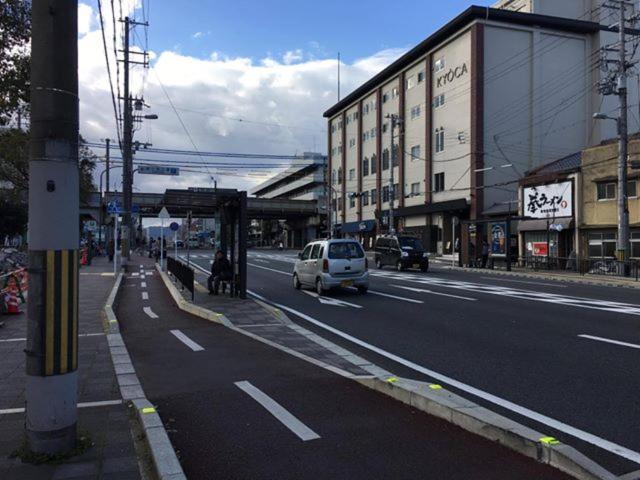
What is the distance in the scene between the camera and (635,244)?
2958cm

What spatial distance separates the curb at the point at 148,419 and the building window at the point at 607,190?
29.1 metres

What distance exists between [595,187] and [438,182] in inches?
759

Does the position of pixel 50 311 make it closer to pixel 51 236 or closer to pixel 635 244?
pixel 51 236

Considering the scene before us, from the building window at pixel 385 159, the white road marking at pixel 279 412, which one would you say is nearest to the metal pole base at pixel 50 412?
the white road marking at pixel 279 412

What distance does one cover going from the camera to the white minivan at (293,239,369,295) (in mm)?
17531

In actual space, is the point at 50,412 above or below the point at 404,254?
below

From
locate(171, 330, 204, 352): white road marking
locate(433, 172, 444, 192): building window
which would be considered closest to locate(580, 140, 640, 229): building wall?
locate(433, 172, 444, 192): building window

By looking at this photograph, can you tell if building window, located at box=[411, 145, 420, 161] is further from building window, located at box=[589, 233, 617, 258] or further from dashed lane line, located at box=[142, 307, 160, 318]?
dashed lane line, located at box=[142, 307, 160, 318]

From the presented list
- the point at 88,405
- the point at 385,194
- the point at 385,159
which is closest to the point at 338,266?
the point at 88,405

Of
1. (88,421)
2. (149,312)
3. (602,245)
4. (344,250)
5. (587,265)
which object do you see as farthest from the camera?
(602,245)

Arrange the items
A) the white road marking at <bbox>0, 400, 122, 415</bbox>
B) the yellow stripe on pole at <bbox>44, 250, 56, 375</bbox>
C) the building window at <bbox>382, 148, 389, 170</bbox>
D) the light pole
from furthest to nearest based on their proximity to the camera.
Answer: the building window at <bbox>382, 148, 389, 170</bbox> → the light pole → the white road marking at <bbox>0, 400, 122, 415</bbox> → the yellow stripe on pole at <bbox>44, 250, 56, 375</bbox>

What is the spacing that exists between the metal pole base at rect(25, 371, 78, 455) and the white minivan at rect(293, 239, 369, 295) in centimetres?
1333

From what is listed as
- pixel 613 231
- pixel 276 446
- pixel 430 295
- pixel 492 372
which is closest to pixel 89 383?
pixel 276 446

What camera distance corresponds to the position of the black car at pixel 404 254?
30.0 meters
